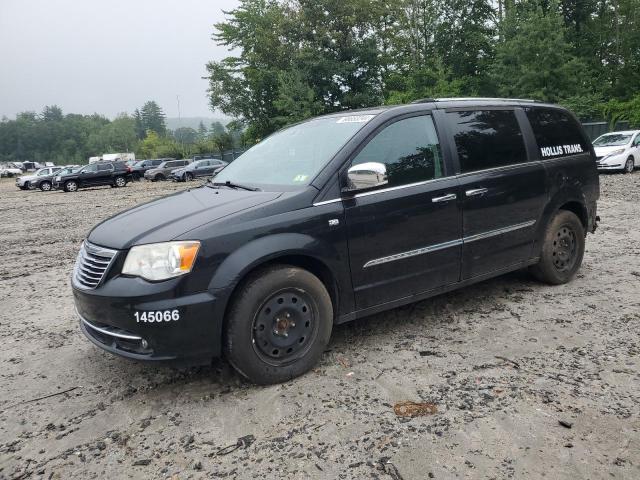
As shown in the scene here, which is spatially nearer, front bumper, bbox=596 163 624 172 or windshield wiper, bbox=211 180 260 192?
windshield wiper, bbox=211 180 260 192

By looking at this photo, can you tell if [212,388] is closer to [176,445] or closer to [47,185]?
[176,445]

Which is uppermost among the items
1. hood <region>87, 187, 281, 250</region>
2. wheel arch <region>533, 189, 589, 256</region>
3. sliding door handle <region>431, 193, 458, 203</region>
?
hood <region>87, 187, 281, 250</region>

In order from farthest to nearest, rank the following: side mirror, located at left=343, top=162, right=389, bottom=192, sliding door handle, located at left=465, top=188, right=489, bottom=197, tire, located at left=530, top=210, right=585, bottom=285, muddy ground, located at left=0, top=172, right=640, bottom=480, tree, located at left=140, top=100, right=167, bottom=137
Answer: tree, located at left=140, top=100, right=167, bottom=137 < tire, located at left=530, top=210, right=585, bottom=285 < sliding door handle, located at left=465, top=188, right=489, bottom=197 < side mirror, located at left=343, top=162, right=389, bottom=192 < muddy ground, located at left=0, top=172, right=640, bottom=480

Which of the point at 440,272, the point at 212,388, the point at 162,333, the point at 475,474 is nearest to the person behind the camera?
the point at 475,474

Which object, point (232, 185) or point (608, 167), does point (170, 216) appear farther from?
point (608, 167)

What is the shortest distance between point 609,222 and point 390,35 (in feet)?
111

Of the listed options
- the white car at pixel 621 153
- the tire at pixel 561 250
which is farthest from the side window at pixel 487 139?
the white car at pixel 621 153

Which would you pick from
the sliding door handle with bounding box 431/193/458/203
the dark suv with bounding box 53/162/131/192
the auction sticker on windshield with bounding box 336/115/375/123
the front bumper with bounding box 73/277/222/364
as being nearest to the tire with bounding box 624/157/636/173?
the sliding door handle with bounding box 431/193/458/203

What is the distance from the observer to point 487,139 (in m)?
4.33

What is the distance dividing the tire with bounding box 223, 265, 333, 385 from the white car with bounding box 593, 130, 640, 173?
17.4 metres

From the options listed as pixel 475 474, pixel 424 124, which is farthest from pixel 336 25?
pixel 475 474

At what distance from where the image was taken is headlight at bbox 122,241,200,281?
2893mm

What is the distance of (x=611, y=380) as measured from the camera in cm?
306

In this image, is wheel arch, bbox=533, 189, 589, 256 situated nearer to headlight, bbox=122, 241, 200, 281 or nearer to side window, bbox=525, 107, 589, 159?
side window, bbox=525, 107, 589, 159
